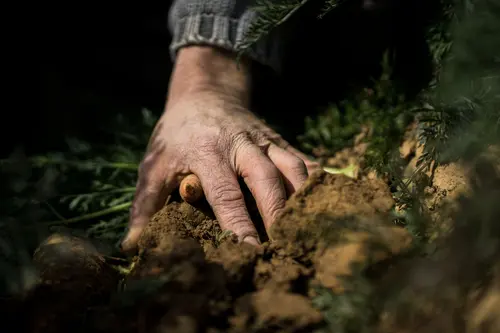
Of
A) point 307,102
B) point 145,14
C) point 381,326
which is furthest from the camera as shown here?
point 145,14

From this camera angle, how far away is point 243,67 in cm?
246

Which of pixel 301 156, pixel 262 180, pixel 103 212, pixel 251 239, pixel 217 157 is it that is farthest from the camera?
pixel 103 212

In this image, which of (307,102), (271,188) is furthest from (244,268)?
(307,102)

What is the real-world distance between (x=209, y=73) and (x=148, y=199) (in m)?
0.62

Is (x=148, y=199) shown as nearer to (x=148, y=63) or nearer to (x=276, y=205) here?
(x=276, y=205)

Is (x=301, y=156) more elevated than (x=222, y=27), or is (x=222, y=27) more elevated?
(x=222, y=27)

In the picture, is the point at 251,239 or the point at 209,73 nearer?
the point at 251,239

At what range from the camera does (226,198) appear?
1.84 metres

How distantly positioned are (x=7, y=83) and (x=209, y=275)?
9.91 ft

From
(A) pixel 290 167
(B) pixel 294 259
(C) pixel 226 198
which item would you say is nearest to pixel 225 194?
(C) pixel 226 198

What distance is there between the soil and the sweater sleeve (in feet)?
3.61

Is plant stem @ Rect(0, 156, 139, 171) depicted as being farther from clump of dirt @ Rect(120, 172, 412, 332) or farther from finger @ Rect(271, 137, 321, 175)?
clump of dirt @ Rect(120, 172, 412, 332)

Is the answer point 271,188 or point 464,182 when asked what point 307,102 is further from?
point 464,182

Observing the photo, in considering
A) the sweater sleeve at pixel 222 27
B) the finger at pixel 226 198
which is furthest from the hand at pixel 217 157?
the sweater sleeve at pixel 222 27
